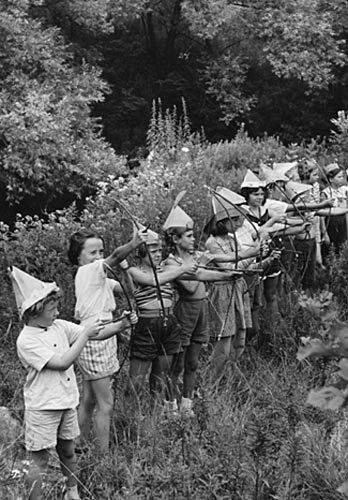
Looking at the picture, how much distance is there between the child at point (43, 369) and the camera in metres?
4.09

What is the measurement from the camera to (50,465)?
4.79 metres

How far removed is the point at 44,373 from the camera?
13.6 feet

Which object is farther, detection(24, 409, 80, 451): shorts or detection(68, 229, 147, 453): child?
detection(68, 229, 147, 453): child

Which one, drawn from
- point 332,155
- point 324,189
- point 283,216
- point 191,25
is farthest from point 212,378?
point 191,25

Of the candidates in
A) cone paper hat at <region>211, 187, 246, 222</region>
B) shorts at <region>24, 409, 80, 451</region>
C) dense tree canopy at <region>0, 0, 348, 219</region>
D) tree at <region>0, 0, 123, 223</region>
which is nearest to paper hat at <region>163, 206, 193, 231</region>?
cone paper hat at <region>211, 187, 246, 222</region>

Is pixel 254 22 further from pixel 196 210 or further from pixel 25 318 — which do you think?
pixel 25 318

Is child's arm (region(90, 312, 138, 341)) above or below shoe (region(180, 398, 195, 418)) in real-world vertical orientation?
above

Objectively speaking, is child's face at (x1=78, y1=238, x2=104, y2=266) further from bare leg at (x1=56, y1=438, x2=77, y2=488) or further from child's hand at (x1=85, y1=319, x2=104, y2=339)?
bare leg at (x1=56, y1=438, x2=77, y2=488)

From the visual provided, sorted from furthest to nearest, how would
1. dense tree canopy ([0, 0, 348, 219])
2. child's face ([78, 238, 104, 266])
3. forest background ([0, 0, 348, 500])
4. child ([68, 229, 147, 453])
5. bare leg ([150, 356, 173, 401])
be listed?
dense tree canopy ([0, 0, 348, 219]) → bare leg ([150, 356, 173, 401]) → child's face ([78, 238, 104, 266]) → child ([68, 229, 147, 453]) → forest background ([0, 0, 348, 500])

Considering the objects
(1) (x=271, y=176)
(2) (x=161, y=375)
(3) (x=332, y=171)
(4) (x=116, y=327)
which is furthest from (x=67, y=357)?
(3) (x=332, y=171)

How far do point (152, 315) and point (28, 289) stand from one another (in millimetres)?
1107

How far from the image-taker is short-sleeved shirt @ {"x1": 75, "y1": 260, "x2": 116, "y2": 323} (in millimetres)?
4746

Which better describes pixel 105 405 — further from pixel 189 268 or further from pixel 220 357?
pixel 220 357

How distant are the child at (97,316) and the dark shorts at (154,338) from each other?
13.0 inches
